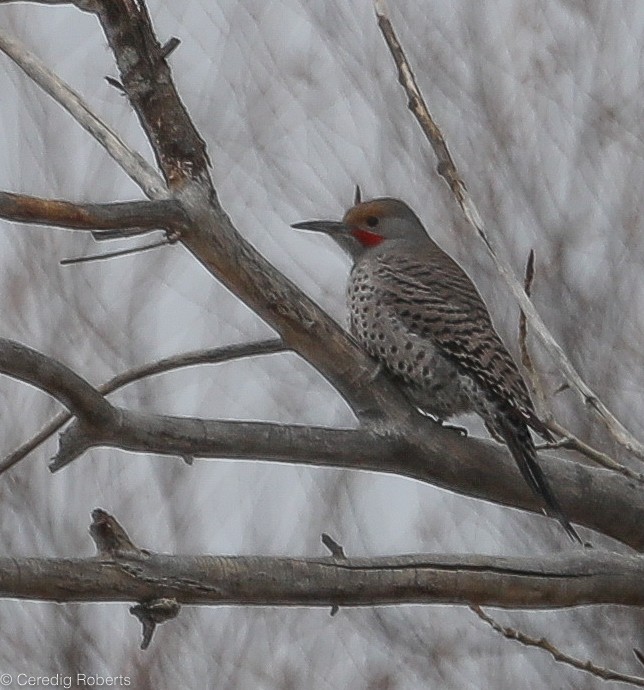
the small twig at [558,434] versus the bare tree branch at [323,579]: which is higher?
the small twig at [558,434]

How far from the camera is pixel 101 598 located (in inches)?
78.5

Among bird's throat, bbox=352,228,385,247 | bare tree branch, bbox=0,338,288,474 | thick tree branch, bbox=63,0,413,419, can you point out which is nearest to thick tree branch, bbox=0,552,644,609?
thick tree branch, bbox=63,0,413,419

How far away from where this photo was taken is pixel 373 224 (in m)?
4.82

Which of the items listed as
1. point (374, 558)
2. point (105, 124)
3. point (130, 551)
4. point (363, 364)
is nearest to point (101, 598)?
point (130, 551)

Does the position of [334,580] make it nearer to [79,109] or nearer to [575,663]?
[575,663]

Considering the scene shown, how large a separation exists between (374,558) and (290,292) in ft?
2.19

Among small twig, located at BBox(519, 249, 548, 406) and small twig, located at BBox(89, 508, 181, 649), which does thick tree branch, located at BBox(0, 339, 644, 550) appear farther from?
small twig, located at BBox(89, 508, 181, 649)

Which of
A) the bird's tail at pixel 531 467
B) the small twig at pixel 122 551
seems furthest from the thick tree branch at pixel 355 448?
the small twig at pixel 122 551

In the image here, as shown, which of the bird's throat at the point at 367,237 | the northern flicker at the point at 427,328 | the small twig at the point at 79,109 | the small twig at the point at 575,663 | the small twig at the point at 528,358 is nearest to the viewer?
the small twig at the point at 575,663

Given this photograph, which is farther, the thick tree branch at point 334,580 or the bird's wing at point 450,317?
the bird's wing at point 450,317

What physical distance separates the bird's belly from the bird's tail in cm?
45

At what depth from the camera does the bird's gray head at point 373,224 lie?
478 centimetres

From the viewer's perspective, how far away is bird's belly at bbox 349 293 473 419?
3811 millimetres

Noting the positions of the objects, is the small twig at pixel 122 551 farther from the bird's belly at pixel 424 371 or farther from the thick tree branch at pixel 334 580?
the bird's belly at pixel 424 371
